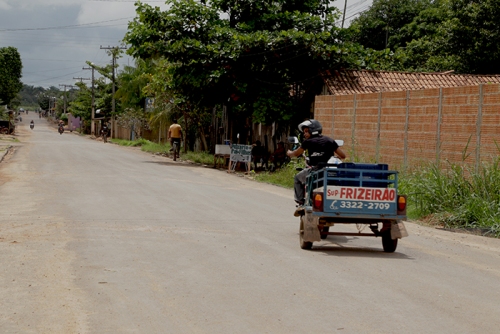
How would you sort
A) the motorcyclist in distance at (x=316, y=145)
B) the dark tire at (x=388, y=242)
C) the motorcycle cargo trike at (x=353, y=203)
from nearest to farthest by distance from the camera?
1. the motorcycle cargo trike at (x=353, y=203)
2. the dark tire at (x=388, y=242)
3. the motorcyclist in distance at (x=316, y=145)

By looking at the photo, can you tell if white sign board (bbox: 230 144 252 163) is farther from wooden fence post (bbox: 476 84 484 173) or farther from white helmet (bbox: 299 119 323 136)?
white helmet (bbox: 299 119 323 136)

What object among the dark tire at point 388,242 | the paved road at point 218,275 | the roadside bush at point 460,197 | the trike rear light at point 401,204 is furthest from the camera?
the roadside bush at point 460,197

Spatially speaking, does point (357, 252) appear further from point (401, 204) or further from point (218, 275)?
point (218, 275)

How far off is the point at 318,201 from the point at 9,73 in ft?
275

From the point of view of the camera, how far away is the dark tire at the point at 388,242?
1015 centimetres

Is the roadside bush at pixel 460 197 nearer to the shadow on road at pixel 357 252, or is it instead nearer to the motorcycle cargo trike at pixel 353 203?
the shadow on road at pixel 357 252

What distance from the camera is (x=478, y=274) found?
8.82m

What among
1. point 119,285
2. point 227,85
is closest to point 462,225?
point 119,285

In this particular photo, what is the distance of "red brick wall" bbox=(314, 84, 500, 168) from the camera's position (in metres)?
15.6

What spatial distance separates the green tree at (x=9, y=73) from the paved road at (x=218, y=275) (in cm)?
7424

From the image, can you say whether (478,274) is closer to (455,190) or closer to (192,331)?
(192,331)

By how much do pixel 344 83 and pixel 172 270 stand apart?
2104cm

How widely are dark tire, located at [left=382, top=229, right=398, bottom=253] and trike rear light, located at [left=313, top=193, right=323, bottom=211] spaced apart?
1.02 metres

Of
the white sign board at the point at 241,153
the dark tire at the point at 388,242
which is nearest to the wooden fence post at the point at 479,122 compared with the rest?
the dark tire at the point at 388,242
